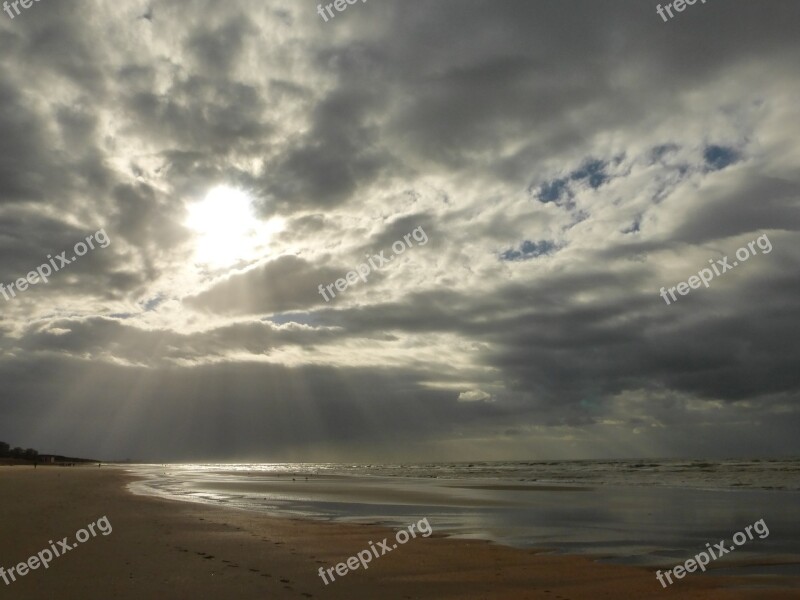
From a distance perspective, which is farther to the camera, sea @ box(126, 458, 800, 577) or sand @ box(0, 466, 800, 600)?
sea @ box(126, 458, 800, 577)

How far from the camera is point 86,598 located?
1034cm

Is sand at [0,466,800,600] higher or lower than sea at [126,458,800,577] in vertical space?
higher

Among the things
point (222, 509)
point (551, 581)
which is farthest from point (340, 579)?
point (222, 509)

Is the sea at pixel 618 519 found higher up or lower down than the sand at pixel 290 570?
lower down

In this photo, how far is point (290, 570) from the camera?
13.4 m

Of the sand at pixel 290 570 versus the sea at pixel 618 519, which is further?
the sea at pixel 618 519

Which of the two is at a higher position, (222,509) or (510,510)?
(222,509)

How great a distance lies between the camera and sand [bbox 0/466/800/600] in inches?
450

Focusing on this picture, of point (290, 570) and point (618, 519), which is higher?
point (290, 570)

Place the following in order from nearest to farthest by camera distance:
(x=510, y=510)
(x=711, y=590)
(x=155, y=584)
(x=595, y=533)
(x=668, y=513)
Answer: (x=155, y=584) < (x=711, y=590) < (x=595, y=533) < (x=668, y=513) < (x=510, y=510)

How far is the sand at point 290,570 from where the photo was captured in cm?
1142

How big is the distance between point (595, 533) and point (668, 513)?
321 inches

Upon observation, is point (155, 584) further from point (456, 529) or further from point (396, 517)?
point (396, 517)

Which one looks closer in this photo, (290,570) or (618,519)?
(290,570)
